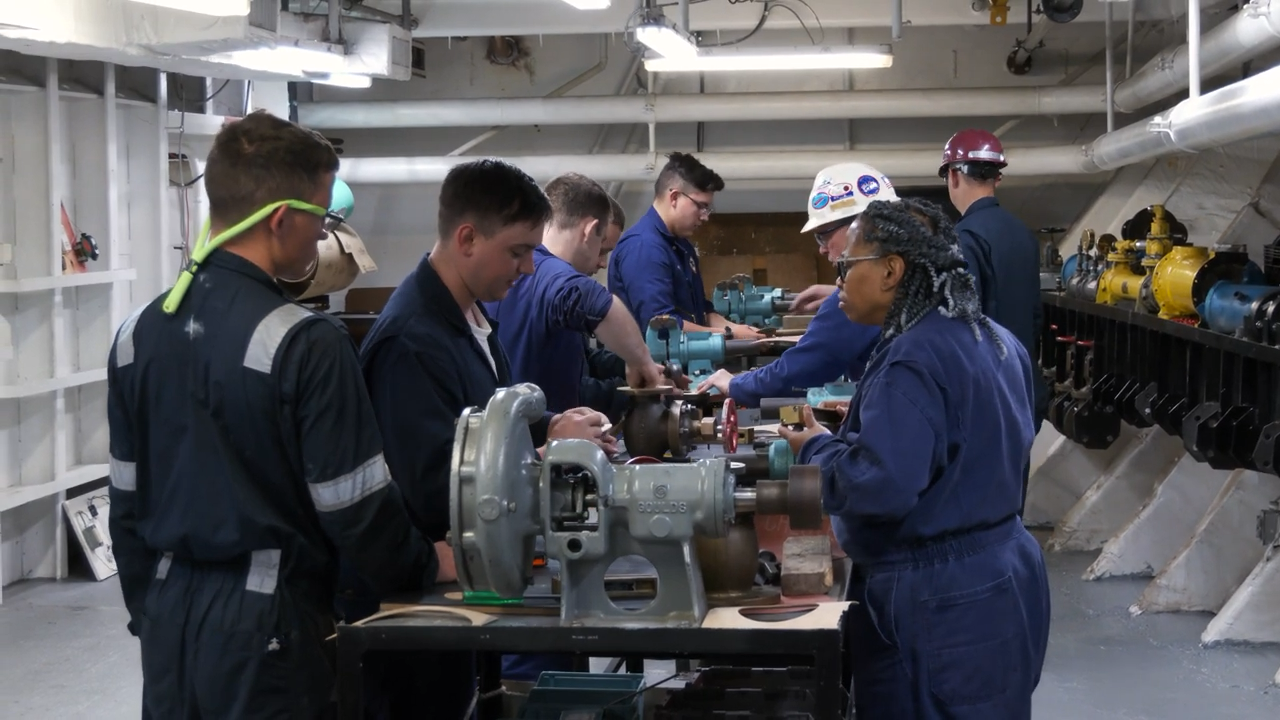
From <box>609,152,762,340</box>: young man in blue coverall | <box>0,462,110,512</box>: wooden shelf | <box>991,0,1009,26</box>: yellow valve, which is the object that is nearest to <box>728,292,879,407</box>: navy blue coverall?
<box>609,152,762,340</box>: young man in blue coverall

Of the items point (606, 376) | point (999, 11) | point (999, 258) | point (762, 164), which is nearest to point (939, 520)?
point (999, 258)

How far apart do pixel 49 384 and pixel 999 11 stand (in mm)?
4853

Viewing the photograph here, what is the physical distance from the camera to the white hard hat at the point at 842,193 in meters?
3.25

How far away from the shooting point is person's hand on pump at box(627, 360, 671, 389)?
328cm

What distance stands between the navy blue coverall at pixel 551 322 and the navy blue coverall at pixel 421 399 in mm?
956

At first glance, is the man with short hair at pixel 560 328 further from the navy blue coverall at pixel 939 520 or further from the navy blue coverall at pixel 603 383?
the navy blue coverall at pixel 939 520

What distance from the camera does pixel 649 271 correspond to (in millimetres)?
4984

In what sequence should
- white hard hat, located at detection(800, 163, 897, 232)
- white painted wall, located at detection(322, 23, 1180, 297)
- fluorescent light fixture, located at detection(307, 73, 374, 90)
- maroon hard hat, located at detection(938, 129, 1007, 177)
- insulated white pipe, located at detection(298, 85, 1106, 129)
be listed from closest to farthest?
white hard hat, located at detection(800, 163, 897, 232), maroon hard hat, located at detection(938, 129, 1007, 177), fluorescent light fixture, located at detection(307, 73, 374, 90), insulated white pipe, located at detection(298, 85, 1106, 129), white painted wall, located at detection(322, 23, 1180, 297)

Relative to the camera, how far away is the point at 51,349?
531 cm

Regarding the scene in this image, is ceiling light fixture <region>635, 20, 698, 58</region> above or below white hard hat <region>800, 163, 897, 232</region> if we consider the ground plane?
above

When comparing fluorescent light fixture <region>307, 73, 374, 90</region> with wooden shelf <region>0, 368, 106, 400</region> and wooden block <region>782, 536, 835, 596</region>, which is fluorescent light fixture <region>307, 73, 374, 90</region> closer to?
wooden shelf <region>0, 368, 106, 400</region>

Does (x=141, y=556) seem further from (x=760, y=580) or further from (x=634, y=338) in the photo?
(x=634, y=338)

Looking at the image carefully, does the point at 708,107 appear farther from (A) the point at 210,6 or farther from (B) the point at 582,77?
(A) the point at 210,6

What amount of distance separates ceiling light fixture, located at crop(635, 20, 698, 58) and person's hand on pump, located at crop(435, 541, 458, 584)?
10.3 feet
